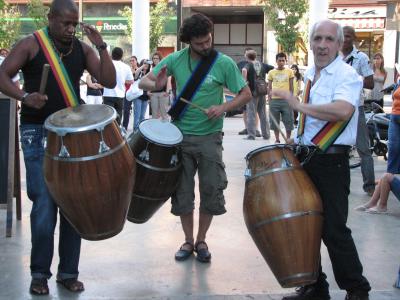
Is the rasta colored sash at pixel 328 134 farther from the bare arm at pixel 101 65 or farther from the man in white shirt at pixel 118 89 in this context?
the man in white shirt at pixel 118 89

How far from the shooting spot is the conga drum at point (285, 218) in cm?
337

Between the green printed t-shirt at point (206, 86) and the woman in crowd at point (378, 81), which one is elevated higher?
the green printed t-shirt at point (206, 86)

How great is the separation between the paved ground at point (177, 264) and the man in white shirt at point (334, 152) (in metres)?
0.49

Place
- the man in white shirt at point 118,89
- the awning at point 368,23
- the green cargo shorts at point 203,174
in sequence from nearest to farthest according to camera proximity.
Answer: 1. the green cargo shorts at point 203,174
2. the man in white shirt at point 118,89
3. the awning at point 368,23

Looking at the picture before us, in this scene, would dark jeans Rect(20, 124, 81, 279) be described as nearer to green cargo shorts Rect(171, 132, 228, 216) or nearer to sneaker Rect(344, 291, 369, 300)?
green cargo shorts Rect(171, 132, 228, 216)

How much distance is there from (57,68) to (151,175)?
990 millimetres

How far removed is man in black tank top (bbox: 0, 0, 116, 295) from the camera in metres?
3.84

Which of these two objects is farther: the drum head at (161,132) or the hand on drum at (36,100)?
the drum head at (161,132)

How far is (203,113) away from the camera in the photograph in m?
4.64

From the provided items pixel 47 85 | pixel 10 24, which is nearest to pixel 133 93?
pixel 47 85

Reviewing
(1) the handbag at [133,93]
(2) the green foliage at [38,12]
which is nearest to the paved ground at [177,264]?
(1) the handbag at [133,93]

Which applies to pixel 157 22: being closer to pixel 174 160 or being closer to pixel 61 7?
pixel 174 160

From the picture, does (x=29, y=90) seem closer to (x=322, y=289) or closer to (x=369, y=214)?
(x=322, y=289)

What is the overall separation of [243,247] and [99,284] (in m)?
1.44
